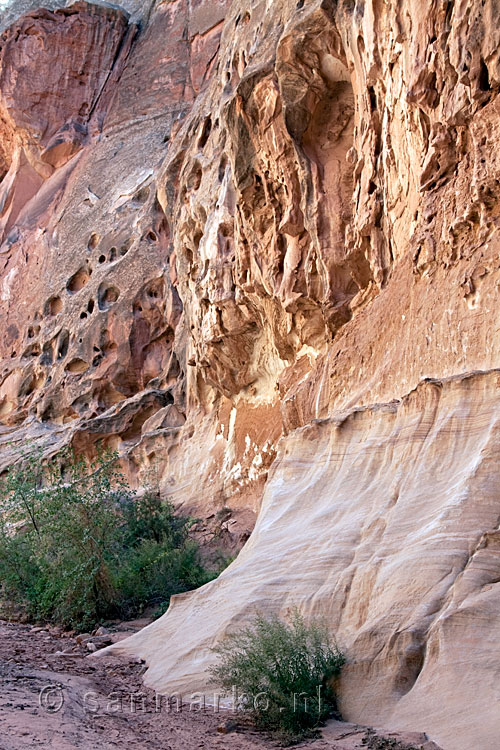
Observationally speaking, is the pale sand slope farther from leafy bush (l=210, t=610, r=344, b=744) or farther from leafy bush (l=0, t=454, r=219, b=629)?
leafy bush (l=0, t=454, r=219, b=629)

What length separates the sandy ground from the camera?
447 centimetres

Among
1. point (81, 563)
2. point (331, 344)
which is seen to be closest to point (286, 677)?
point (81, 563)

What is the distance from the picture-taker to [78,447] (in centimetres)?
2234

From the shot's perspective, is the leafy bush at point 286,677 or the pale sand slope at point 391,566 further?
the leafy bush at point 286,677

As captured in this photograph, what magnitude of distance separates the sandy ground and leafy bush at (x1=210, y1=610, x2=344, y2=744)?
5.6 inches

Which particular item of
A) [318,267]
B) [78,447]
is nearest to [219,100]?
[318,267]

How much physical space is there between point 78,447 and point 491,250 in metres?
16.8

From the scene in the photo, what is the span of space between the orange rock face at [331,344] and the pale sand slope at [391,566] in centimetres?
2

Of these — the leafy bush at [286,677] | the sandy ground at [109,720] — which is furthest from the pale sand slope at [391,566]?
the sandy ground at [109,720]

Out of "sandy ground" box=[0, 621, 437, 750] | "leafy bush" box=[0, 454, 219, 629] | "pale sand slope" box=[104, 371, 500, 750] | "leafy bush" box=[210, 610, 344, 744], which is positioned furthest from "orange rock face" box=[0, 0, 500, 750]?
"leafy bush" box=[0, 454, 219, 629]

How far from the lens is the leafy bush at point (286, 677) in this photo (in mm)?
5152

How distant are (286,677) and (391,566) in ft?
3.92

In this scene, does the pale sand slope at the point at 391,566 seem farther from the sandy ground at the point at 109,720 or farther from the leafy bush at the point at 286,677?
the sandy ground at the point at 109,720

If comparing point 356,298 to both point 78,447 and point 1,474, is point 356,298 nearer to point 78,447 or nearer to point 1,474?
point 78,447
